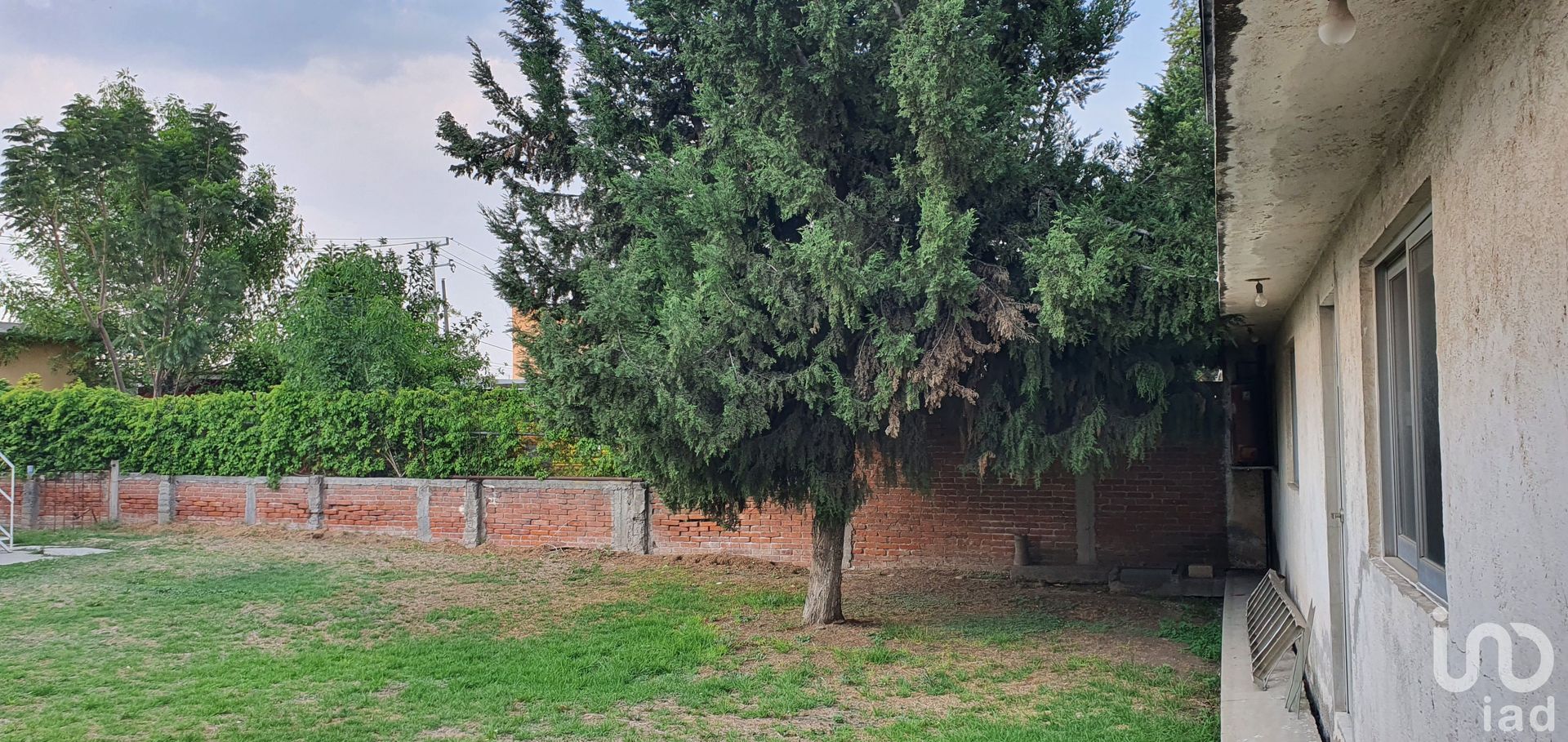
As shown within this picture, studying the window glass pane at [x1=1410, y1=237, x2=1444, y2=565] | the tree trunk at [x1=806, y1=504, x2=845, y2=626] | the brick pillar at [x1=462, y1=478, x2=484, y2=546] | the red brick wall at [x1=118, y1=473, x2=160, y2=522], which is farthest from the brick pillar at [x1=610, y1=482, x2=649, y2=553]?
the window glass pane at [x1=1410, y1=237, x2=1444, y2=565]

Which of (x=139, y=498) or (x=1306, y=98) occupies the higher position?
(x=1306, y=98)

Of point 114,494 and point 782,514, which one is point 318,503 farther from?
point 782,514

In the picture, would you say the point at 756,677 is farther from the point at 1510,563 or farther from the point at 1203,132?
the point at 1510,563

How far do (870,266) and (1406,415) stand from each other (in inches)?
147

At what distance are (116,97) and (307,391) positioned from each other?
12285 mm

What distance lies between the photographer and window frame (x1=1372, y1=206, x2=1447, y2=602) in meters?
2.99

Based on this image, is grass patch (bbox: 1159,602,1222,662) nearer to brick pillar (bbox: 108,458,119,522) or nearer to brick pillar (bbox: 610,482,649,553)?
brick pillar (bbox: 610,482,649,553)

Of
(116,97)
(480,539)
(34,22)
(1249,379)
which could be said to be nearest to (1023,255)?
(1249,379)

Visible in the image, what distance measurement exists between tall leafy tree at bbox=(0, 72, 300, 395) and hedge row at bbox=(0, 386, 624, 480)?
13.1ft

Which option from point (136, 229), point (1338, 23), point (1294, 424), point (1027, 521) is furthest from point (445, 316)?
point (1338, 23)

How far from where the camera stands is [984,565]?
10.6 meters

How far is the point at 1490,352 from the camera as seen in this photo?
2055mm

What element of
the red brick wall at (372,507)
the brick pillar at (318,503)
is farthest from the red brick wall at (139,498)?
the red brick wall at (372,507)

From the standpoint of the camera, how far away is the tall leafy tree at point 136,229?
20.0 m
